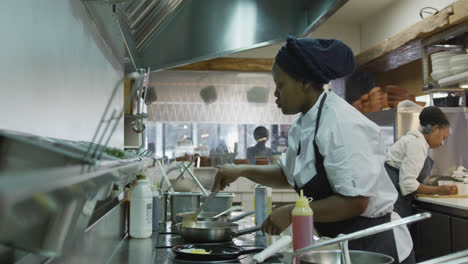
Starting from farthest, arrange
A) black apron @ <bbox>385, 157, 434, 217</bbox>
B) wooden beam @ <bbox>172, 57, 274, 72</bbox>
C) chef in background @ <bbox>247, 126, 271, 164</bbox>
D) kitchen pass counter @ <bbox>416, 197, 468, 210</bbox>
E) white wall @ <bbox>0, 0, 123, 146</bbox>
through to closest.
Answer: chef in background @ <bbox>247, 126, 271, 164</bbox>
wooden beam @ <bbox>172, 57, 274, 72</bbox>
black apron @ <bbox>385, 157, 434, 217</bbox>
kitchen pass counter @ <bbox>416, 197, 468, 210</bbox>
white wall @ <bbox>0, 0, 123, 146</bbox>

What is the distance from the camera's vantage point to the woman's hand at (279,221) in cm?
146

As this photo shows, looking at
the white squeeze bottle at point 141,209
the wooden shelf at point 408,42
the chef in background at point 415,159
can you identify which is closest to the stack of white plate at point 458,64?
the wooden shelf at point 408,42

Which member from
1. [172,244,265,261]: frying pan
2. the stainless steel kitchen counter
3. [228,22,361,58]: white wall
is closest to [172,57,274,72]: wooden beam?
[228,22,361,58]: white wall

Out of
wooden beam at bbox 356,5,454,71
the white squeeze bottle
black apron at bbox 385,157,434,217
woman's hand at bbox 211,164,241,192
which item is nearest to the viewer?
the white squeeze bottle

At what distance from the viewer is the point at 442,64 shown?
4211mm

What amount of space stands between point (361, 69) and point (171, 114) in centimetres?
284

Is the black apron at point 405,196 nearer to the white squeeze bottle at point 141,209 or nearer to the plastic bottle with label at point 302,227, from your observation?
the white squeeze bottle at point 141,209

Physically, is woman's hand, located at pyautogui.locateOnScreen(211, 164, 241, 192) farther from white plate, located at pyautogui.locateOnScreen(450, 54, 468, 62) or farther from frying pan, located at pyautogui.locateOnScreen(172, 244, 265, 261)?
white plate, located at pyautogui.locateOnScreen(450, 54, 468, 62)

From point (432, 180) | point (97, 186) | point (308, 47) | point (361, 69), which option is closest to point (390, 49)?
point (361, 69)

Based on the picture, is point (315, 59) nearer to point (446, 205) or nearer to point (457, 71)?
point (446, 205)

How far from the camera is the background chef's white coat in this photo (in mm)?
1493

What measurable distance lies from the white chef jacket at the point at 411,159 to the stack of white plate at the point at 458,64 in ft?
2.19

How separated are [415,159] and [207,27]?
268 centimetres

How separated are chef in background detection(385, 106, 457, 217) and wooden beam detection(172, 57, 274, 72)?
2740mm
